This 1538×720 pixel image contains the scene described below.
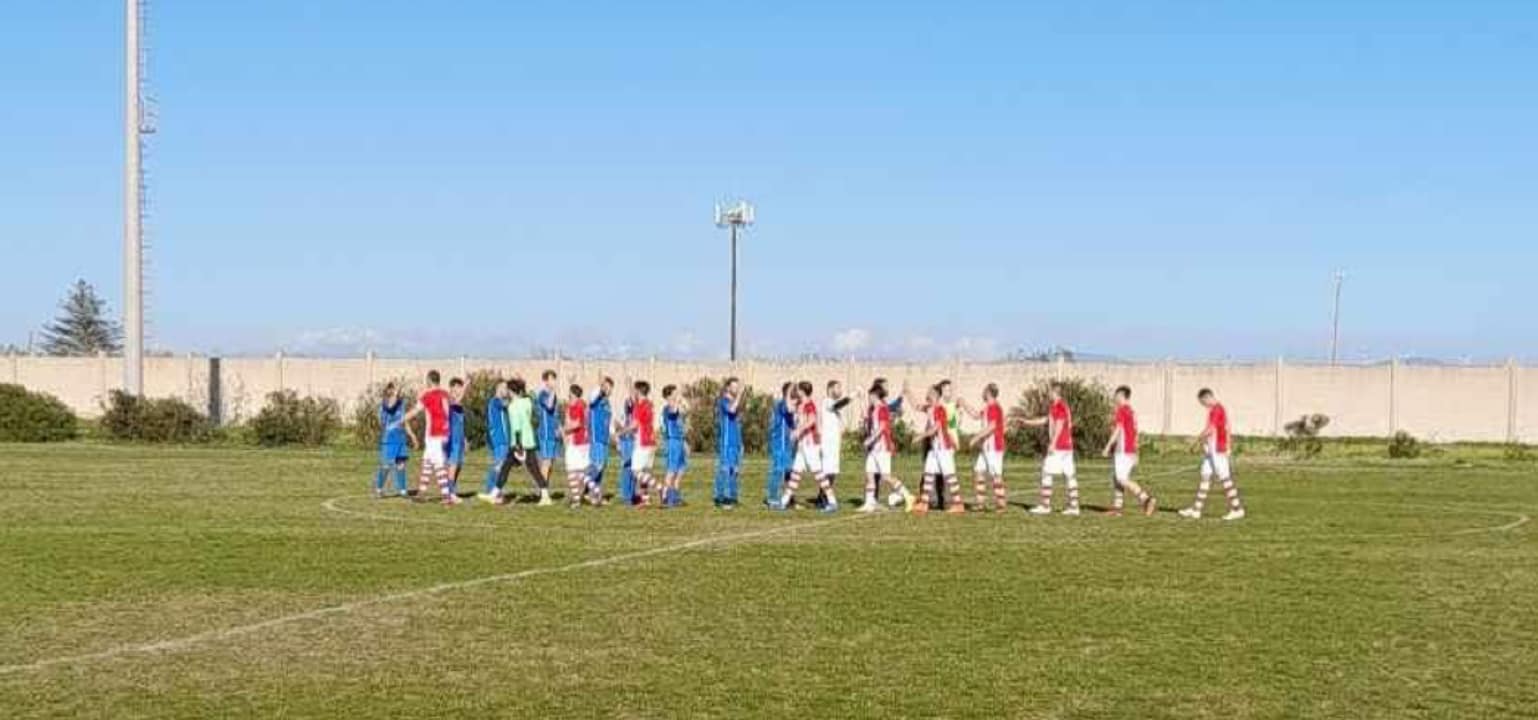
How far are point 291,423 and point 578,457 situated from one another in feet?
85.8

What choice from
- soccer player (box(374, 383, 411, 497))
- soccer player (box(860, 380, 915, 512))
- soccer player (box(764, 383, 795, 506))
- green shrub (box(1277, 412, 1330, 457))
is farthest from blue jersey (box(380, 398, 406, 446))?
green shrub (box(1277, 412, 1330, 457))

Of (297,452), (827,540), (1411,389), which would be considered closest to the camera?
(827,540)

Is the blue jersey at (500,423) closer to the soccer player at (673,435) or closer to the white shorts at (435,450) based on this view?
the white shorts at (435,450)

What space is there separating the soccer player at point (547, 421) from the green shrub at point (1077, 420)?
20715 mm

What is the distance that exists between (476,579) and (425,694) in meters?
5.97

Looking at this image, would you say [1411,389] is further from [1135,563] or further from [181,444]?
[1135,563]

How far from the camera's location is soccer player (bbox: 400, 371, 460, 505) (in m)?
26.8

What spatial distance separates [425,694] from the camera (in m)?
11.8

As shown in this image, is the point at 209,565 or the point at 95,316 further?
the point at 95,316

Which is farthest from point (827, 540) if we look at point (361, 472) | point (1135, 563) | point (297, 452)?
point (297, 452)

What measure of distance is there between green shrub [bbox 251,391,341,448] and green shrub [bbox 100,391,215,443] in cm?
183

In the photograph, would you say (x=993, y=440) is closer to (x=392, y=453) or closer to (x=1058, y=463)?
(x=1058, y=463)

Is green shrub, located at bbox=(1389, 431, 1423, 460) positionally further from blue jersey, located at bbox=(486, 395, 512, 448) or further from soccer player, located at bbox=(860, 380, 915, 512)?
blue jersey, located at bbox=(486, 395, 512, 448)

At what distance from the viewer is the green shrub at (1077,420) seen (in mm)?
47719
